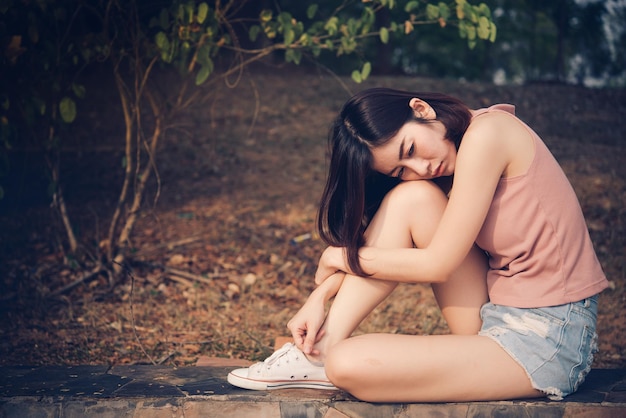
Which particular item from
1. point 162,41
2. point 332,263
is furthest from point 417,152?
point 162,41

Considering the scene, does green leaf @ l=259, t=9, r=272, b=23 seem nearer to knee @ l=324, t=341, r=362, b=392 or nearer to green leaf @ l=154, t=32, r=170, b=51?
green leaf @ l=154, t=32, r=170, b=51

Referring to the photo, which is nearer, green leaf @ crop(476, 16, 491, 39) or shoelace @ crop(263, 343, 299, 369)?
shoelace @ crop(263, 343, 299, 369)

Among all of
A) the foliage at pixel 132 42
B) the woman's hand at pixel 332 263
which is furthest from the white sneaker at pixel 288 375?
the foliage at pixel 132 42

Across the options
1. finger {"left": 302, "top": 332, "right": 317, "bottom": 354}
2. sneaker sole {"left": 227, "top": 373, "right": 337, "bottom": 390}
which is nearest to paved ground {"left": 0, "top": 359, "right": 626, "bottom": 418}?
sneaker sole {"left": 227, "top": 373, "right": 337, "bottom": 390}

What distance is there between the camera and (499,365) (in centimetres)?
219

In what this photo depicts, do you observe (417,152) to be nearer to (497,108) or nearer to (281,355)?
(497,108)

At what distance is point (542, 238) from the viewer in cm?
228

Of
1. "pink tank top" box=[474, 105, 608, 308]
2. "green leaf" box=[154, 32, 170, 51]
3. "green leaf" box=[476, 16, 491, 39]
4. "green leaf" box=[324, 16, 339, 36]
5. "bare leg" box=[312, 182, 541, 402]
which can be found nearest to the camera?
"bare leg" box=[312, 182, 541, 402]

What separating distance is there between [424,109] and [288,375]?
3.23 feet

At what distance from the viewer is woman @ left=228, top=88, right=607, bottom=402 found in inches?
86.4

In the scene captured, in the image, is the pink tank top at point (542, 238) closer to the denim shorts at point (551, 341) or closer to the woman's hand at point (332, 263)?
the denim shorts at point (551, 341)

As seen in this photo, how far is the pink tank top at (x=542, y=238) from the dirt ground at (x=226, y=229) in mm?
1263

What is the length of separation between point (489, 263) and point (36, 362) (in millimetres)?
2050

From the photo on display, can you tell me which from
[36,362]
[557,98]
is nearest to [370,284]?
[36,362]
